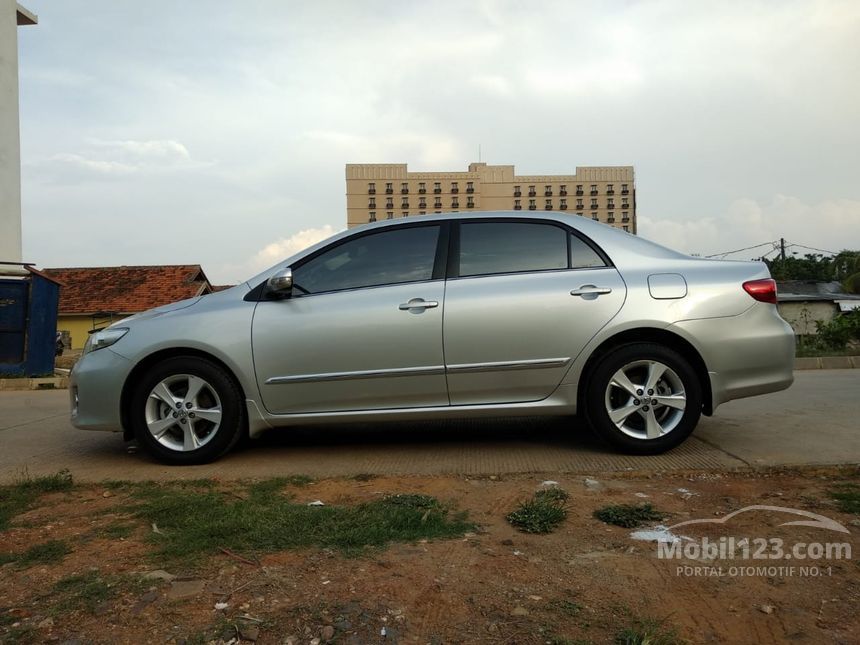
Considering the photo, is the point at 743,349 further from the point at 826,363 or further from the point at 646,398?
the point at 826,363

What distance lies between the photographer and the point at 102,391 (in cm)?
412

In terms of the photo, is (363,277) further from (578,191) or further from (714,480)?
A: (578,191)

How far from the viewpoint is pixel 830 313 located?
2908 centimetres

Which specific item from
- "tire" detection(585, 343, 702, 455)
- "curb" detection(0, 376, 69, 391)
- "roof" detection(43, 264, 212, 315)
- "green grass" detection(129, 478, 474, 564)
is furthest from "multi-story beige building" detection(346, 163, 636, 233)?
"green grass" detection(129, 478, 474, 564)

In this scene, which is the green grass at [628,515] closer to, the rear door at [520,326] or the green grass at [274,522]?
the green grass at [274,522]

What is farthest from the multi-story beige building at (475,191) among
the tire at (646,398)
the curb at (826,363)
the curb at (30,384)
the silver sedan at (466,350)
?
the tire at (646,398)

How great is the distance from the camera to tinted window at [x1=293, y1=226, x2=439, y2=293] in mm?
4211

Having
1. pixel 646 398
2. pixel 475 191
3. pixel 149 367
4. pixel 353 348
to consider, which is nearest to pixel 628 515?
pixel 646 398

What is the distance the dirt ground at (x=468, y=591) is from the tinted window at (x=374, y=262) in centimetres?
178

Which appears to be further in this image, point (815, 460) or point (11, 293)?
point (11, 293)

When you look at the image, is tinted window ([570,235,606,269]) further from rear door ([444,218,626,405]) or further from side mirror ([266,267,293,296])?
side mirror ([266,267,293,296])

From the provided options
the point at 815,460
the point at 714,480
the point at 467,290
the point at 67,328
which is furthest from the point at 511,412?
the point at 67,328

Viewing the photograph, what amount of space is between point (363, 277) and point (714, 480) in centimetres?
241

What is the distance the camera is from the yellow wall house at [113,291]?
118ft
